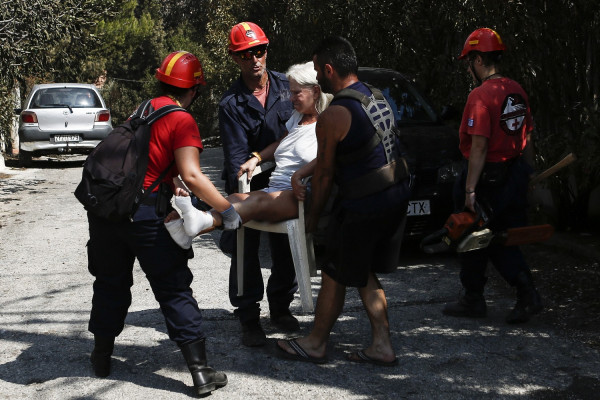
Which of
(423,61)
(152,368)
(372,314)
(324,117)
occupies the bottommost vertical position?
(152,368)

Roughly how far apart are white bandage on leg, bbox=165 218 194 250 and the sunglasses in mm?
1308

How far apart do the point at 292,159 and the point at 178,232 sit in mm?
1037

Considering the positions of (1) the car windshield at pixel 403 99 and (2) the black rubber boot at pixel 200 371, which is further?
(1) the car windshield at pixel 403 99

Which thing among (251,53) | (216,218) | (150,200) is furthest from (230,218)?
(251,53)

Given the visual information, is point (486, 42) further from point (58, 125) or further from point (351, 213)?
point (58, 125)

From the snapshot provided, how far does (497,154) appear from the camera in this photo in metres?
5.39

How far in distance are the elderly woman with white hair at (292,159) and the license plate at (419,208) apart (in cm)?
234

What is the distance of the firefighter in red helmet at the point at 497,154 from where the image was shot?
529 cm

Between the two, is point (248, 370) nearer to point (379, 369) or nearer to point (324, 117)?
point (379, 369)

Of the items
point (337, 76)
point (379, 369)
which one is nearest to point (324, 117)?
point (337, 76)

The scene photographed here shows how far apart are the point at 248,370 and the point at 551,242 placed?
4080 millimetres

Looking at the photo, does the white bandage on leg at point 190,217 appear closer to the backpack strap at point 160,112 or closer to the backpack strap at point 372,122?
the backpack strap at point 160,112

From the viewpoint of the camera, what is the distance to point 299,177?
4.84 metres

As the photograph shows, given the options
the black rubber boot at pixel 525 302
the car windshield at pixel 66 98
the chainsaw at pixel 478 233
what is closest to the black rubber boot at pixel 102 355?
the chainsaw at pixel 478 233
